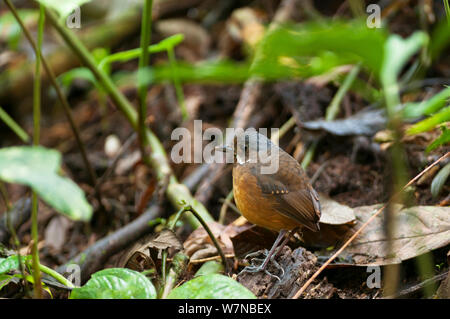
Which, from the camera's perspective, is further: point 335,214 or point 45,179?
point 335,214

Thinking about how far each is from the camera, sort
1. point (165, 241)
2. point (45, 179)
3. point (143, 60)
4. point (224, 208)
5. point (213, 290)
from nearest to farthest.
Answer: point (45, 179) < point (213, 290) < point (165, 241) < point (143, 60) < point (224, 208)

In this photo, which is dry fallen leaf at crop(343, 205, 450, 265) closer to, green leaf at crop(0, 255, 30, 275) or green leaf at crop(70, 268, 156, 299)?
green leaf at crop(70, 268, 156, 299)

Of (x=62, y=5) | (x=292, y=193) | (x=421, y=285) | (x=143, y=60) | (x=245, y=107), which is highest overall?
(x=62, y=5)

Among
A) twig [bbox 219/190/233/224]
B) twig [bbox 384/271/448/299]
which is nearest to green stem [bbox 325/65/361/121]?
twig [bbox 219/190/233/224]

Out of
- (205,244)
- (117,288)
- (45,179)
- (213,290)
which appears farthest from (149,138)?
(45,179)

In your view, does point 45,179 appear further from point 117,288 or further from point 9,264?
point 9,264

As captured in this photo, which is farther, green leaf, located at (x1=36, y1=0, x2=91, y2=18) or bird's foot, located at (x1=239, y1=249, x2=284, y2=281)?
bird's foot, located at (x1=239, y1=249, x2=284, y2=281)
